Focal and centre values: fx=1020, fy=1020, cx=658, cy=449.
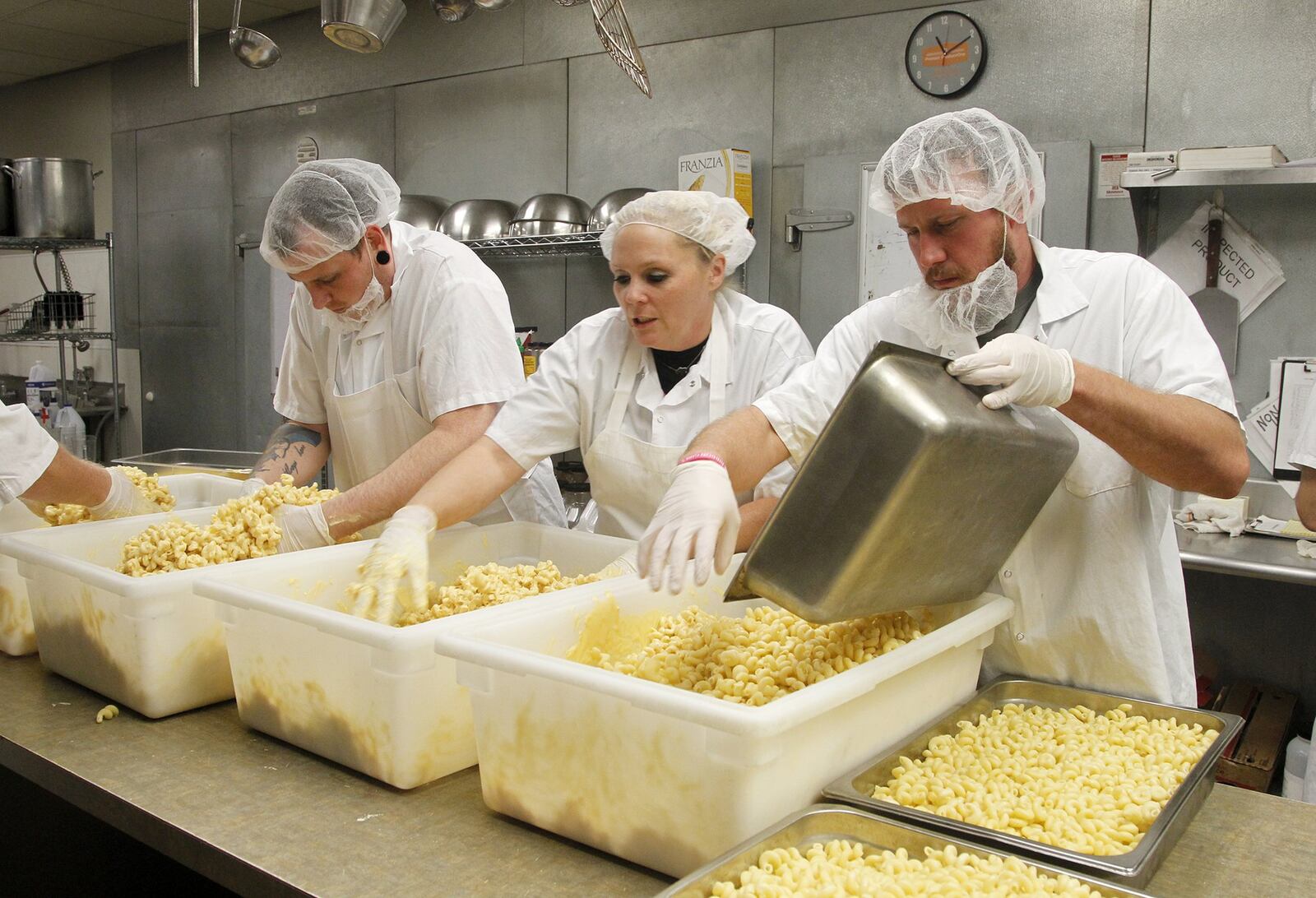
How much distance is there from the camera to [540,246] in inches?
177

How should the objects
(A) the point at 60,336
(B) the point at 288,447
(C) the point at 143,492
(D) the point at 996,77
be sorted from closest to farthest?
1. (C) the point at 143,492
2. (B) the point at 288,447
3. (D) the point at 996,77
4. (A) the point at 60,336

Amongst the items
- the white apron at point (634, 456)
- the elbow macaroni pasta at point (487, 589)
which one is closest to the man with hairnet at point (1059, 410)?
the elbow macaroni pasta at point (487, 589)

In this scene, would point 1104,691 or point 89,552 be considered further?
point 89,552

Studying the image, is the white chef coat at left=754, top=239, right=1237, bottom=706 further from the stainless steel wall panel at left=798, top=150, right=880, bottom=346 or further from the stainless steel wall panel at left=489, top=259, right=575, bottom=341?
the stainless steel wall panel at left=489, top=259, right=575, bottom=341

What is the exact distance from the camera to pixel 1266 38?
3.25 m

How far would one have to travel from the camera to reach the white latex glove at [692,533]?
1343mm

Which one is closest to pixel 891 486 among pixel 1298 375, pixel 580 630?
pixel 580 630

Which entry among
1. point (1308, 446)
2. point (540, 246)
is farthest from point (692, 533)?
point (540, 246)

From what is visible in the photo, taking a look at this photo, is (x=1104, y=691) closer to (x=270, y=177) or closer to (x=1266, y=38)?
(x=1266, y=38)

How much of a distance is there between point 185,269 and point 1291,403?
6.08 m

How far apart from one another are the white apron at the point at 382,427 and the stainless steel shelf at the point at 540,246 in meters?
1.74

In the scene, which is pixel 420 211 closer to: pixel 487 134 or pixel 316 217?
pixel 487 134

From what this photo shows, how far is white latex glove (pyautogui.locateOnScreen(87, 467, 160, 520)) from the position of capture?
2.02m

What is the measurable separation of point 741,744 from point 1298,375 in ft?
10.0
